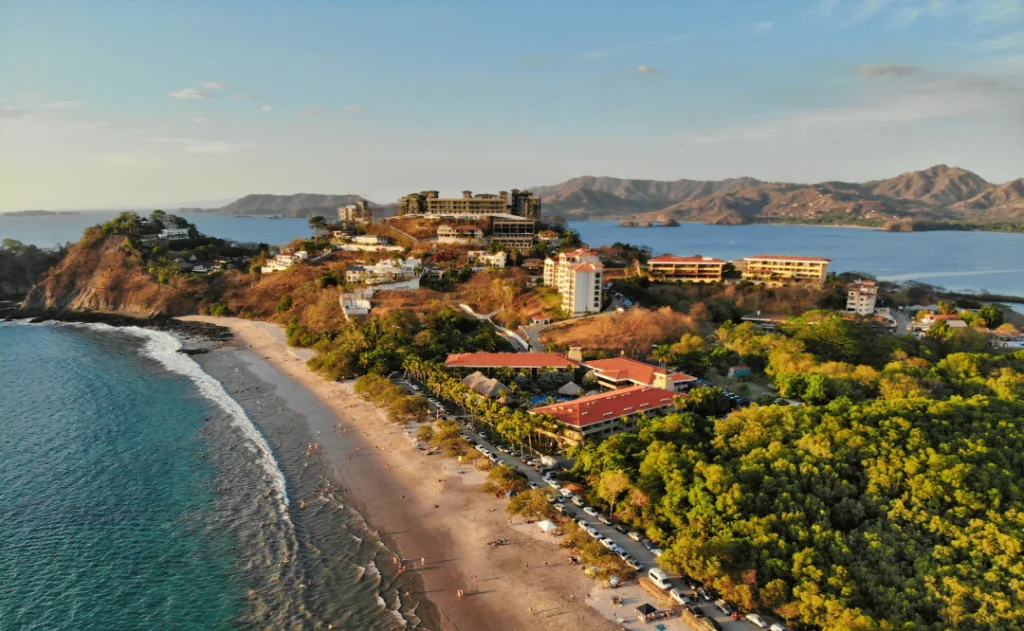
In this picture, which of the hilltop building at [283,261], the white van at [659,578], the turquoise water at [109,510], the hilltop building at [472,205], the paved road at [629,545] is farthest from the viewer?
the hilltop building at [472,205]

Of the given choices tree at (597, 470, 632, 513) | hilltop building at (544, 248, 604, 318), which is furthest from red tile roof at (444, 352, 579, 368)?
tree at (597, 470, 632, 513)

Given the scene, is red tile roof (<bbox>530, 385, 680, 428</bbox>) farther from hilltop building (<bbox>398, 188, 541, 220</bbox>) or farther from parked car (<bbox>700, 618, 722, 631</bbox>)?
hilltop building (<bbox>398, 188, 541, 220</bbox>)

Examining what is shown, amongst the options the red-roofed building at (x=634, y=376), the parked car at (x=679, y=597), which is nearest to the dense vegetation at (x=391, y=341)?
the red-roofed building at (x=634, y=376)

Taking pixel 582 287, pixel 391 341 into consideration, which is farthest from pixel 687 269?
pixel 391 341

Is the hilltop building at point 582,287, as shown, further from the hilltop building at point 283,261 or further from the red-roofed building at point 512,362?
the hilltop building at point 283,261

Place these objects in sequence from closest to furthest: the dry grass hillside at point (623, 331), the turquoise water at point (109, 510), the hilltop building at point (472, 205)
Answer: the turquoise water at point (109, 510)
the dry grass hillside at point (623, 331)
the hilltop building at point (472, 205)
